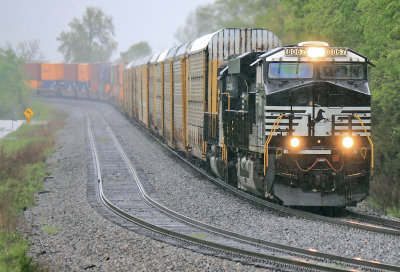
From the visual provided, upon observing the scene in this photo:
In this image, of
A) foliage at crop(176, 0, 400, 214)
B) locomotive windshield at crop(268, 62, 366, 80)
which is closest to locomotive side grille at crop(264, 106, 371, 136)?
locomotive windshield at crop(268, 62, 366, 80)

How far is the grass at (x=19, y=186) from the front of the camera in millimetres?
10312

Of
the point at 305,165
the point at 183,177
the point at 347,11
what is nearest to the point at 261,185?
the point at 305,165

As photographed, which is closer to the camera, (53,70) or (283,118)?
(283,118)

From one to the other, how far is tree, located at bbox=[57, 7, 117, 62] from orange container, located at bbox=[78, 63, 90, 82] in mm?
71571

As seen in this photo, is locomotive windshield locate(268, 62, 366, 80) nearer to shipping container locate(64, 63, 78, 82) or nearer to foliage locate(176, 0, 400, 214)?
foliage locate(176, 0, 400, 214)

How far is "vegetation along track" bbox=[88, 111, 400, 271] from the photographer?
8.96 meters

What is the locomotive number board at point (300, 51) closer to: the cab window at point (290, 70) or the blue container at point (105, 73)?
the cab window at point (290, 70)

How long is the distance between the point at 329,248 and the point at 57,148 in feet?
68.7

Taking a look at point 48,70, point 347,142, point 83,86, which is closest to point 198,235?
point 347,142

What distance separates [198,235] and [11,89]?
51.1 meters

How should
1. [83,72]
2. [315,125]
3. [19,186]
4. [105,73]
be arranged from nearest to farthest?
1. [315,125]
2. [19,186]
3. [105,73]
4. [83,72]

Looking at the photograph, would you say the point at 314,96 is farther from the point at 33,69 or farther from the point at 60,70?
the point at 33,69

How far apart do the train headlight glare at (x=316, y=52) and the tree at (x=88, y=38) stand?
448 ft

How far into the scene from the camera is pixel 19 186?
18578 mm
